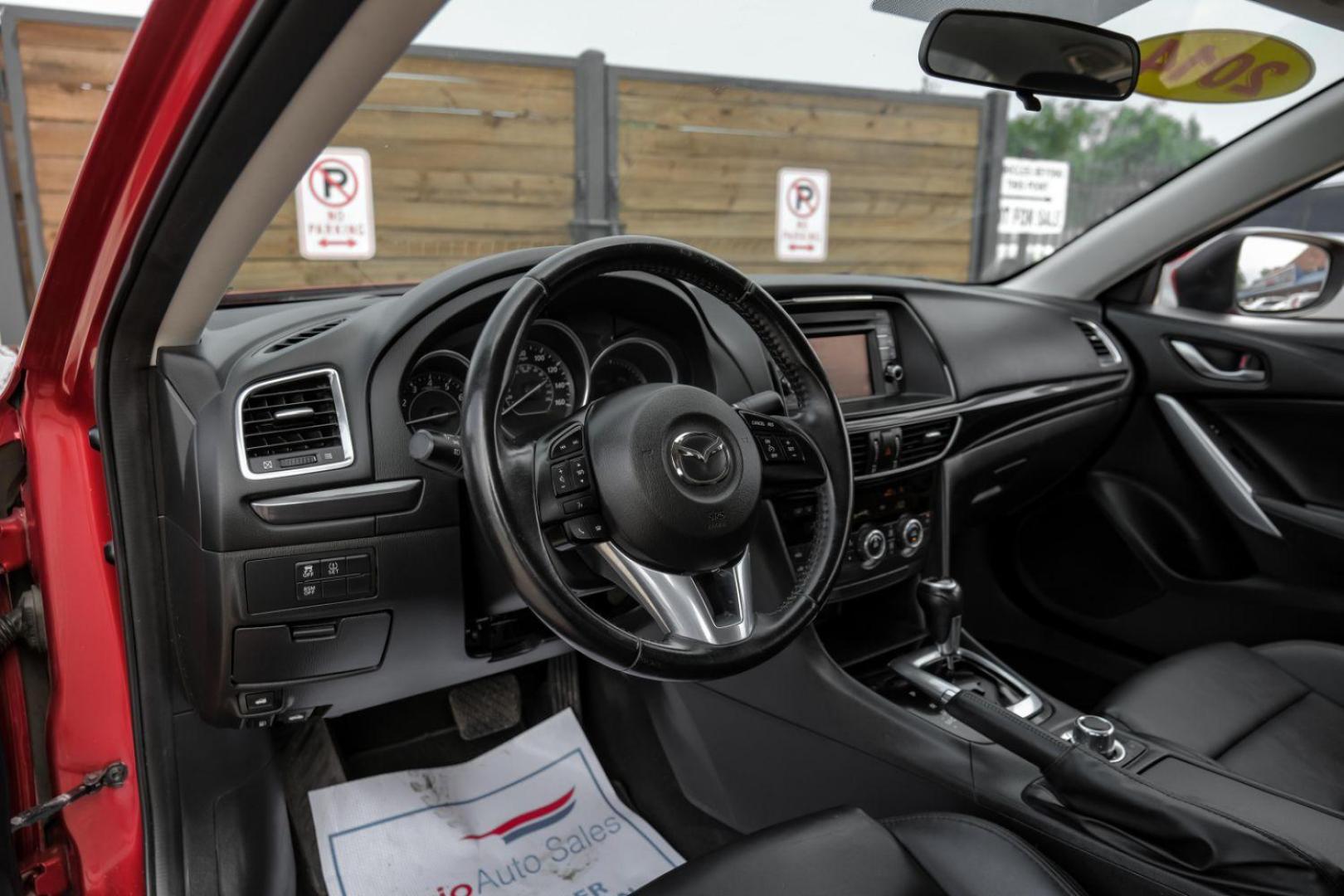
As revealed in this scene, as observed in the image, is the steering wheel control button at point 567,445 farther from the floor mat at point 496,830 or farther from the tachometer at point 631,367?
the floor mat at point 496,830

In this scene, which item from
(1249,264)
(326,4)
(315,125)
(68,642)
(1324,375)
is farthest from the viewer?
(1249,264)

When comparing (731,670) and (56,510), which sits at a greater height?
(56,510)

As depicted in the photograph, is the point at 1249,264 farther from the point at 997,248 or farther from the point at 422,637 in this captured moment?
the point at 422,637

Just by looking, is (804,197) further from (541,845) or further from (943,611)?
(541,845)

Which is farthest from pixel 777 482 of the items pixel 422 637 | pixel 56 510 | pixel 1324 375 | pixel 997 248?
pixel 997 248

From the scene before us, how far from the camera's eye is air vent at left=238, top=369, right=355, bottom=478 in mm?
1247

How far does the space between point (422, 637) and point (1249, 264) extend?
195 centimetres

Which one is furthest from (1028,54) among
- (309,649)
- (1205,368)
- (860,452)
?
(309,649)

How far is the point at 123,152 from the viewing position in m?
0.90

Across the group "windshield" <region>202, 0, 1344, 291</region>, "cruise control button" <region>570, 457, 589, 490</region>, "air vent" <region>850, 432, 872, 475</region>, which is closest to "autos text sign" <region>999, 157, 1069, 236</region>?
"windshield" <region>202, 0, 1344, 291</region>

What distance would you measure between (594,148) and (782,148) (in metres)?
0.88

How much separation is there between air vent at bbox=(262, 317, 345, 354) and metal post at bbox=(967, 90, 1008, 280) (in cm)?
196

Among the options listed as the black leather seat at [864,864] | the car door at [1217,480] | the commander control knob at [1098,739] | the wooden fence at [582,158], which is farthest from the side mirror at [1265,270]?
the black leather seat at [864,864]

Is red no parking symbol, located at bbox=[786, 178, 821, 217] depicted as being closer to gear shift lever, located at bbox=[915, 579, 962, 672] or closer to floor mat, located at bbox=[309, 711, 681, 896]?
gear shift lever, located at bbox=[915, 579, 962, 672]
